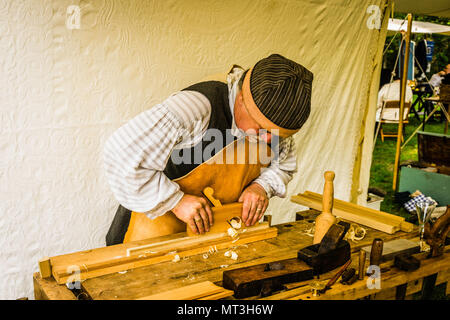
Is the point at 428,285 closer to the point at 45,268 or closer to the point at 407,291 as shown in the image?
the point at 407,291

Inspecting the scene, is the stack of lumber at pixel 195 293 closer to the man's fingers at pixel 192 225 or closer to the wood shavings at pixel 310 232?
the man's fingers at pixel 192 225

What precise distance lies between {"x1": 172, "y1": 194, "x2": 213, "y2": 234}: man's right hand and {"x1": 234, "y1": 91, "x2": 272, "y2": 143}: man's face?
365 millimetres

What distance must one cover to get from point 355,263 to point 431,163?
148 inches

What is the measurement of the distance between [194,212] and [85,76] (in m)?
1.13

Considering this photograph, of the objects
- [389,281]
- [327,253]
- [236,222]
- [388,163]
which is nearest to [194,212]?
[236,222]

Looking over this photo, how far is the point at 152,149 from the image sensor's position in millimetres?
1431

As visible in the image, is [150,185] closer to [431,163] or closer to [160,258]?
[160,258]

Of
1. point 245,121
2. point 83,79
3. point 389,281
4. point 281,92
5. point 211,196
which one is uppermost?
point 83,79

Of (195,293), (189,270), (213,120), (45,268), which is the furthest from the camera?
(213,120)

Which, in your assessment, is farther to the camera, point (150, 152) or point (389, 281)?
point (150, 152)

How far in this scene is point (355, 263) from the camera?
1.46 m

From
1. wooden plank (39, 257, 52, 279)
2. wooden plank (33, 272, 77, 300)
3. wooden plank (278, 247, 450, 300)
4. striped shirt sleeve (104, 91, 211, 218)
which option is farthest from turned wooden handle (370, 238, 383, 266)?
wooden plank (39, 257, 52, 279)

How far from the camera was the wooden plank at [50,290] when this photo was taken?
117 cm

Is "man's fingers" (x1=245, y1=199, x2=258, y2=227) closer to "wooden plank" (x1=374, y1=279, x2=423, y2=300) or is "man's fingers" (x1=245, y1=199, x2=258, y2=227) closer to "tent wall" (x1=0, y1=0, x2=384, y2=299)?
"wooden plank" (x1=374, y1=279, x2=423, y2=300)
